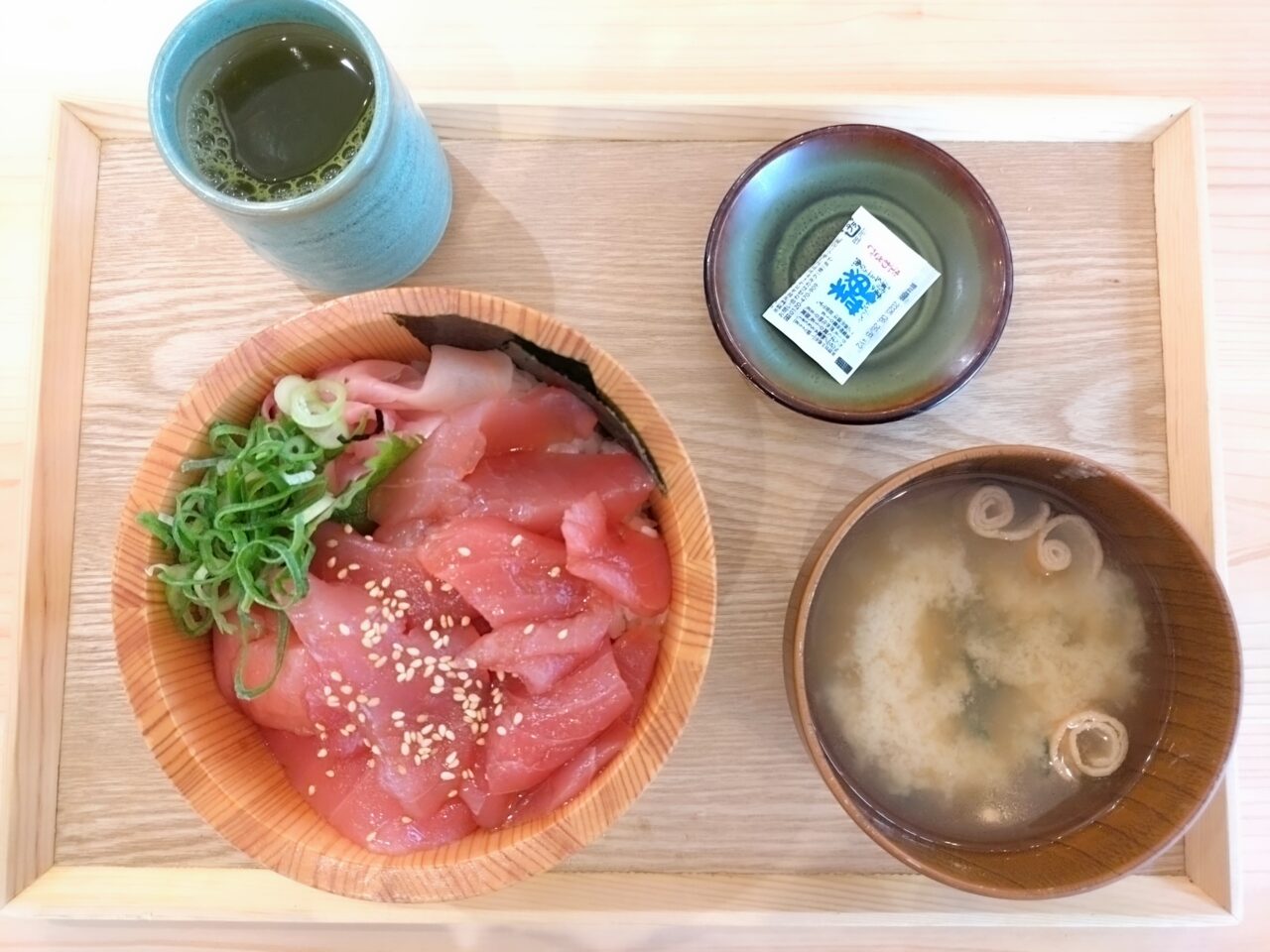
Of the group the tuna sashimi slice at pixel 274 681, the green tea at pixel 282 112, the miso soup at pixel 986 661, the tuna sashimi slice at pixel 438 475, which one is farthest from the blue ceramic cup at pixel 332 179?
the miso soup at pixel 986 661

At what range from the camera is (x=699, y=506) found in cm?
112

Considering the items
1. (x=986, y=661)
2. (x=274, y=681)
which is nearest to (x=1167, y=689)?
(x=986, y=661)

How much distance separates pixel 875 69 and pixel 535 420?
0.84 metres

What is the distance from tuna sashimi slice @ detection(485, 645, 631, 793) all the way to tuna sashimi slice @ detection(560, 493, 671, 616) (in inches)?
3.2

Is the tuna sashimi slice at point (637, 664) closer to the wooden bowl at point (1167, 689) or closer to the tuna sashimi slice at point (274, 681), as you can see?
the wooden bowl at point (1167, 689)

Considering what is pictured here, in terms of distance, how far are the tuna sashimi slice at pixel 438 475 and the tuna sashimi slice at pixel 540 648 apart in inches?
6.7

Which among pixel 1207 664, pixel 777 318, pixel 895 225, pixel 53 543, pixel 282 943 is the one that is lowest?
pixel 282 943

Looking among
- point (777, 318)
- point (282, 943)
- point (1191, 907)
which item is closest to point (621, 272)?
point (777, 318)

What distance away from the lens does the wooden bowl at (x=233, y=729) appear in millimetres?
1077

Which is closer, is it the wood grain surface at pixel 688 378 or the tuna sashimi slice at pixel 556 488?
the tuna sashimi slice at pixel 556 488

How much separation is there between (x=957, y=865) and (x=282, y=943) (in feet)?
3.14

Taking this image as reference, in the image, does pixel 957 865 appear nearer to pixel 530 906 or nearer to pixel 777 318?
pixel 530 906

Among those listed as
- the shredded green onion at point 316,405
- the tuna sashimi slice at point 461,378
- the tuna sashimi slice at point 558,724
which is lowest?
the tuna sashimi slice at point 558,724

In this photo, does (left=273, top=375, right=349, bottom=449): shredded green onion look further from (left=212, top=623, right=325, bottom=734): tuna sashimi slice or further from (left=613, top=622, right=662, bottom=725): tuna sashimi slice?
(left=613, top=622, right=662, bottom=725): tuna sashimi slice
